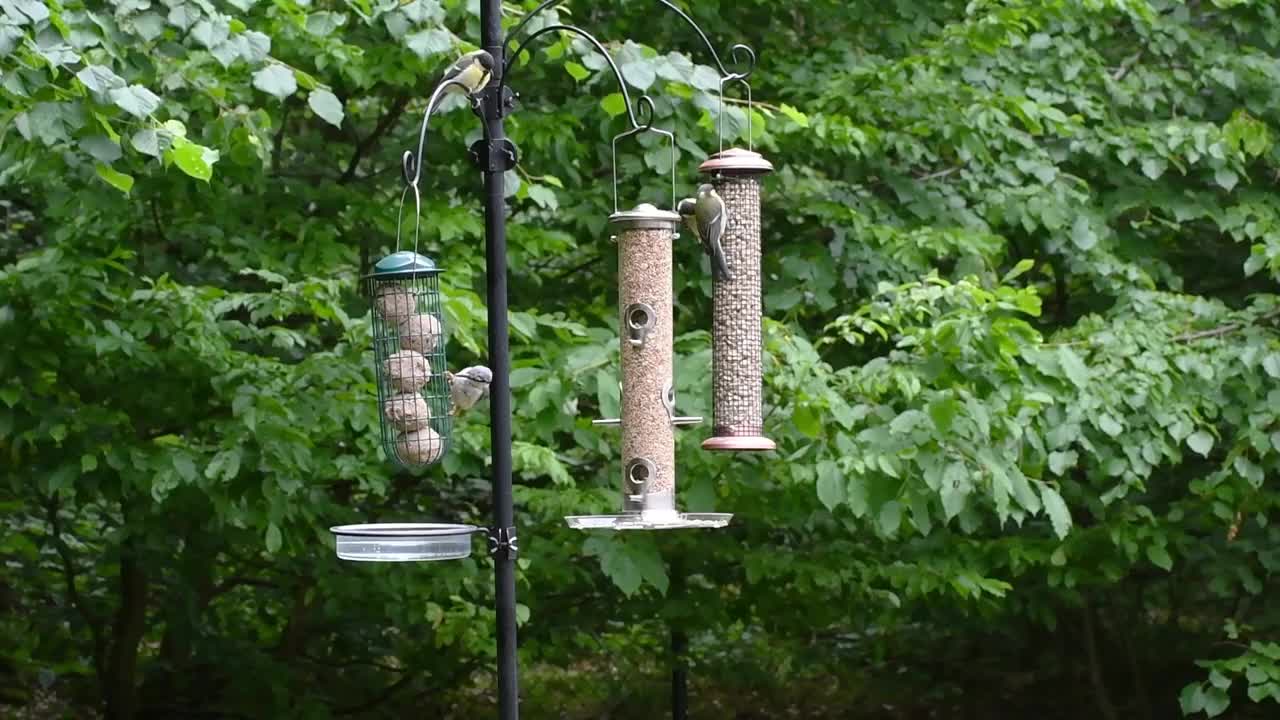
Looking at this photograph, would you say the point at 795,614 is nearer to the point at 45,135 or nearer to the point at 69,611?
the point at 69,611

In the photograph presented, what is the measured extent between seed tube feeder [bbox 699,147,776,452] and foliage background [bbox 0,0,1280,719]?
609 millimetres

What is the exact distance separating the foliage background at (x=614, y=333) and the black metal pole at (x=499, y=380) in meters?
0.91

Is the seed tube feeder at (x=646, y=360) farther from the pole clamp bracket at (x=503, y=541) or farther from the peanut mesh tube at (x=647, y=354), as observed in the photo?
the pole clamp bracket at (x=503, y=541)

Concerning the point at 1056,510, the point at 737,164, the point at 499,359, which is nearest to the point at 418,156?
the point at 499,359

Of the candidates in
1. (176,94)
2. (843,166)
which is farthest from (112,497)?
(843,166)

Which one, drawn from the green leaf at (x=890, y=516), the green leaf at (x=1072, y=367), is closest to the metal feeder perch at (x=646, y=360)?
the green leaf at (x=890, y=516)

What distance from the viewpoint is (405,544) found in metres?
3.26

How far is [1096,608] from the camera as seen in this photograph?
30.1 feet

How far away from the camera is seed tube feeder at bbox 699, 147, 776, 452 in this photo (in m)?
4.41

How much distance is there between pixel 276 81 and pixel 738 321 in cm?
140

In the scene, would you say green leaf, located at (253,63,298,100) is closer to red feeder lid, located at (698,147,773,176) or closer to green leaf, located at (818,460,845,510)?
red feeder lid, located at (698,147,773,176)

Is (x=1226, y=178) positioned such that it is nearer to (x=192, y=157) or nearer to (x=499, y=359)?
(x=499, y=359)

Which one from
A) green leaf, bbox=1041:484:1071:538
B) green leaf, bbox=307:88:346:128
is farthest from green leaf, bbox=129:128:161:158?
green leaf, bbox=1041:484:1071:538

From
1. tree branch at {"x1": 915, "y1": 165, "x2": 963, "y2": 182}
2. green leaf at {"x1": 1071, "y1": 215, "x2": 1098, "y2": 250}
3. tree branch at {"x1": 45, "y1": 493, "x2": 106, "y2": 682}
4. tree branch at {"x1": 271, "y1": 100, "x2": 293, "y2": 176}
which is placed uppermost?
tree branch at {"x1": 271, "y1": 100, "x2": 293, "y2": 176}
